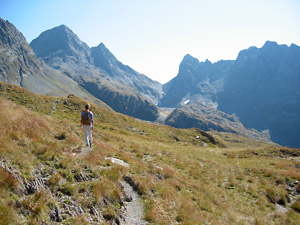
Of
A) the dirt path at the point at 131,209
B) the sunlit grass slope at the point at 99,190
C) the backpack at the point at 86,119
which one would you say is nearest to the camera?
the sunlit grass slope at the point at 99,190

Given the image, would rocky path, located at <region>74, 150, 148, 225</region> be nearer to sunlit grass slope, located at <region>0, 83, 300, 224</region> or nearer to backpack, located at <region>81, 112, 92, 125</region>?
sunlit grass slope, located at <region>0, 83, 300, 224</region>

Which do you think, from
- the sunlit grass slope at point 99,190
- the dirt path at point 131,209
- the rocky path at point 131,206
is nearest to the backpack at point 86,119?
the sunlit grass slope at point 99,190

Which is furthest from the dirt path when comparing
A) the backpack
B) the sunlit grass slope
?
the backpack

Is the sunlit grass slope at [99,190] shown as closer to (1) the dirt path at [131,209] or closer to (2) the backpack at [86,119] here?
(1) the dirt path at [131,209]

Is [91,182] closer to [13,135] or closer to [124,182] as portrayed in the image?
Result: [124,182]

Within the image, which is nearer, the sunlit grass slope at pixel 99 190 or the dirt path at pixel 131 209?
the sunlit grass slope at pixel 99 190

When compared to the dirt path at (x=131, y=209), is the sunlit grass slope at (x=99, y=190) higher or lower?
higher

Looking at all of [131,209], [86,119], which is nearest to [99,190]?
[131,209]

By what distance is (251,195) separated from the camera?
1641 centimetres

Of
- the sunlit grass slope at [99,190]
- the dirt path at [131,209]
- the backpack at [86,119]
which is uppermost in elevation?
the backpack at [86,119]

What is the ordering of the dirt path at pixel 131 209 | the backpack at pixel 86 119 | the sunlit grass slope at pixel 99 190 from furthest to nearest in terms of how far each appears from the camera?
the backpack at pixel 86 119 → the dirt path at pixel 131 209 → the sunlit grass slope at pixel 99 190

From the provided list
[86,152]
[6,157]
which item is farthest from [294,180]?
[6,157]

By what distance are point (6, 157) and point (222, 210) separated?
12.5 m

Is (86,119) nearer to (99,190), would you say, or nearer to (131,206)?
(99,190)
